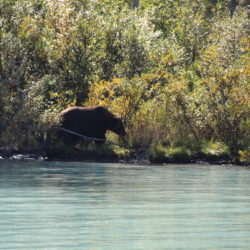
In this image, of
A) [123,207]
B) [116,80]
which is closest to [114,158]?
[116,80]

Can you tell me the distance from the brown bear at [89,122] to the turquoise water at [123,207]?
14.6ft

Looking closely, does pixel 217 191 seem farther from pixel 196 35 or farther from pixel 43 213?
pixel 196 35

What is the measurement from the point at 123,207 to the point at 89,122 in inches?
619

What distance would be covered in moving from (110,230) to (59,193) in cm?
640

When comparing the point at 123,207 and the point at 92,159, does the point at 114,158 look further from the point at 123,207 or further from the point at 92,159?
the point at 123,207

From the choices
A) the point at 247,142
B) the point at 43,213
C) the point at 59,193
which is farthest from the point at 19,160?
the point at 43,213

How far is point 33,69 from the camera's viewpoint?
121 ft

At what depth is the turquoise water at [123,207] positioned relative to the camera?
557 inches

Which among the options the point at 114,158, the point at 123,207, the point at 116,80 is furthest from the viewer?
the point at 116,80

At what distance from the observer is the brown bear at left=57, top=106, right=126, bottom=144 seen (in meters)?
34.0

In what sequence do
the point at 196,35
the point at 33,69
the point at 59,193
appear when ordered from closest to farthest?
the point at 59,193 → the point at 33,69 → the point at 196,35

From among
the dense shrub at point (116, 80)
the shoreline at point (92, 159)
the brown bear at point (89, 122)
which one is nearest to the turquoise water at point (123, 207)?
the shoreline at point (92, 159)

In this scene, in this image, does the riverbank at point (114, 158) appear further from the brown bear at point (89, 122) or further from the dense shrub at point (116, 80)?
the brown bear at point (89, 122)

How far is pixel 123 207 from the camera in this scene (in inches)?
735
